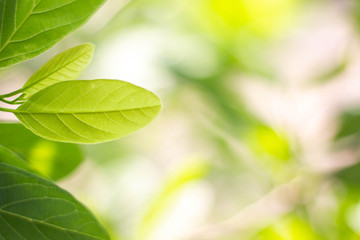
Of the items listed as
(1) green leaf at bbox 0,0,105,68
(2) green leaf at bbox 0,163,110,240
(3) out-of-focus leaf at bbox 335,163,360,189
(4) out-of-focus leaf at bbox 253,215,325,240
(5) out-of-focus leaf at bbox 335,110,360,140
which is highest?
(5) out-of-focus leaf at bbox 335,110,360,140

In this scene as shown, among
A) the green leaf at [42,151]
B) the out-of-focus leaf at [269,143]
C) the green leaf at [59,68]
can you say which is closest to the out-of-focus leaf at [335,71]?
the out-of-focus leaf at [269,143]

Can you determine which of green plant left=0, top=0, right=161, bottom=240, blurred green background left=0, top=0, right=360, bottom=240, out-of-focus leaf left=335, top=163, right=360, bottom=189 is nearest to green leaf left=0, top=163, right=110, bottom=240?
green plant left=0, top=0, right=161, bottom=240

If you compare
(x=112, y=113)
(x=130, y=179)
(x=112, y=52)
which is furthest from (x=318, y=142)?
(x=112, y=113)

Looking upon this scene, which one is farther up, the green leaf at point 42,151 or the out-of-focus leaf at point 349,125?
the out-of-focus leaf at point 349,125

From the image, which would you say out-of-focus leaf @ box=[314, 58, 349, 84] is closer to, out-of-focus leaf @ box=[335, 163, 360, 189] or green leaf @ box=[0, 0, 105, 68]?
out-of-focus leaf @ box=[335, 163, 360, 189]

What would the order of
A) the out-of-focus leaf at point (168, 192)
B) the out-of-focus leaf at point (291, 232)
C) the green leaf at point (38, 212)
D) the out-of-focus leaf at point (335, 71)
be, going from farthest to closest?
the out-of-focus leaf at point (335, 71)
the out-of-focus leaf at point (168, 192)
the out-of-focus leaf at point (291, 232)
the green leaf at point (38, 212)

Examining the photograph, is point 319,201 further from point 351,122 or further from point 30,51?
point 30,51

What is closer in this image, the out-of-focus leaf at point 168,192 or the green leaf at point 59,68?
the green leaf at point 59,68

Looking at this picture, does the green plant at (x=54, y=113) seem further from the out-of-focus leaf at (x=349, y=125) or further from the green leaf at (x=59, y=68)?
the out-of-focus leaf at (x=349, y=125)
